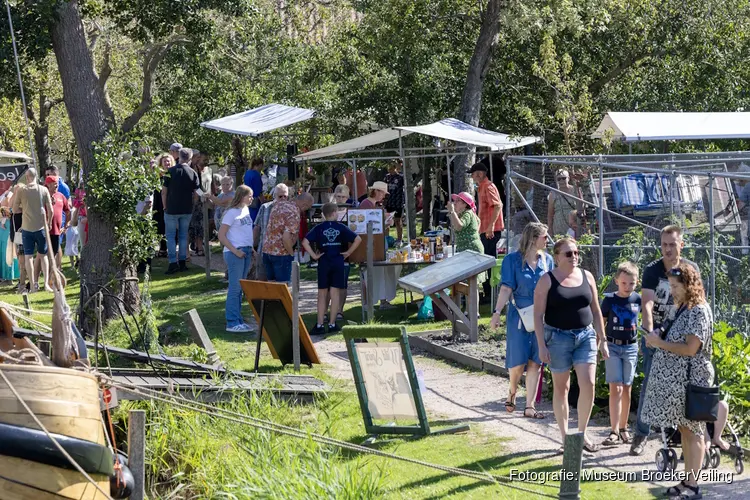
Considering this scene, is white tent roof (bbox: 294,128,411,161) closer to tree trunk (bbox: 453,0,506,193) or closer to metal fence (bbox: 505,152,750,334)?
tree trunk (bbox: 453,0,506,193)

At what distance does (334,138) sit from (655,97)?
7.07m

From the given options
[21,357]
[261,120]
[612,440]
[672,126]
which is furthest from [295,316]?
[672,126]

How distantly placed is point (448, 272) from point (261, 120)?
7.70 m

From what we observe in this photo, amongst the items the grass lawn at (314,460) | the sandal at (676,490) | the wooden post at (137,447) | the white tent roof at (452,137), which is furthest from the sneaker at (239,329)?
the sandal at (676,490)

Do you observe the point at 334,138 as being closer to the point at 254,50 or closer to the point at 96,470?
the point at 254,50

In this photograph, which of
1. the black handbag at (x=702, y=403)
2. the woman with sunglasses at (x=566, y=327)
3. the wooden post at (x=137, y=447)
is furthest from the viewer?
the woman with sunglasses at (x=566, y=327)

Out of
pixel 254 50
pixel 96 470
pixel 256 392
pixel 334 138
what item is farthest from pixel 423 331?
pixel 254 50

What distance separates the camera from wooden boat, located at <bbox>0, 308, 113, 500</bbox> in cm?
675

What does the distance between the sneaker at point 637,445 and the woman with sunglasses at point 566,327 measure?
1.53 ft

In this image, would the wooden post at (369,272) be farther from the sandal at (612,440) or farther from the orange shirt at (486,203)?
the sandal at (612,440)

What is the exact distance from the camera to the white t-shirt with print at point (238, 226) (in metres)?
14.3

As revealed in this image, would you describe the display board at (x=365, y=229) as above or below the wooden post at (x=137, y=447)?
above

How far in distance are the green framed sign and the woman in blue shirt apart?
0.80 m

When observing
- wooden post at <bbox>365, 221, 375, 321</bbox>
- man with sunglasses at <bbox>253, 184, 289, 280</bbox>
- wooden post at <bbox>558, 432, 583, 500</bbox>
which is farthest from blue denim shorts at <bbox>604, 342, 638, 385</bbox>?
man with sunglasses at <bbox>253, 184, 289, 280</bbox>
